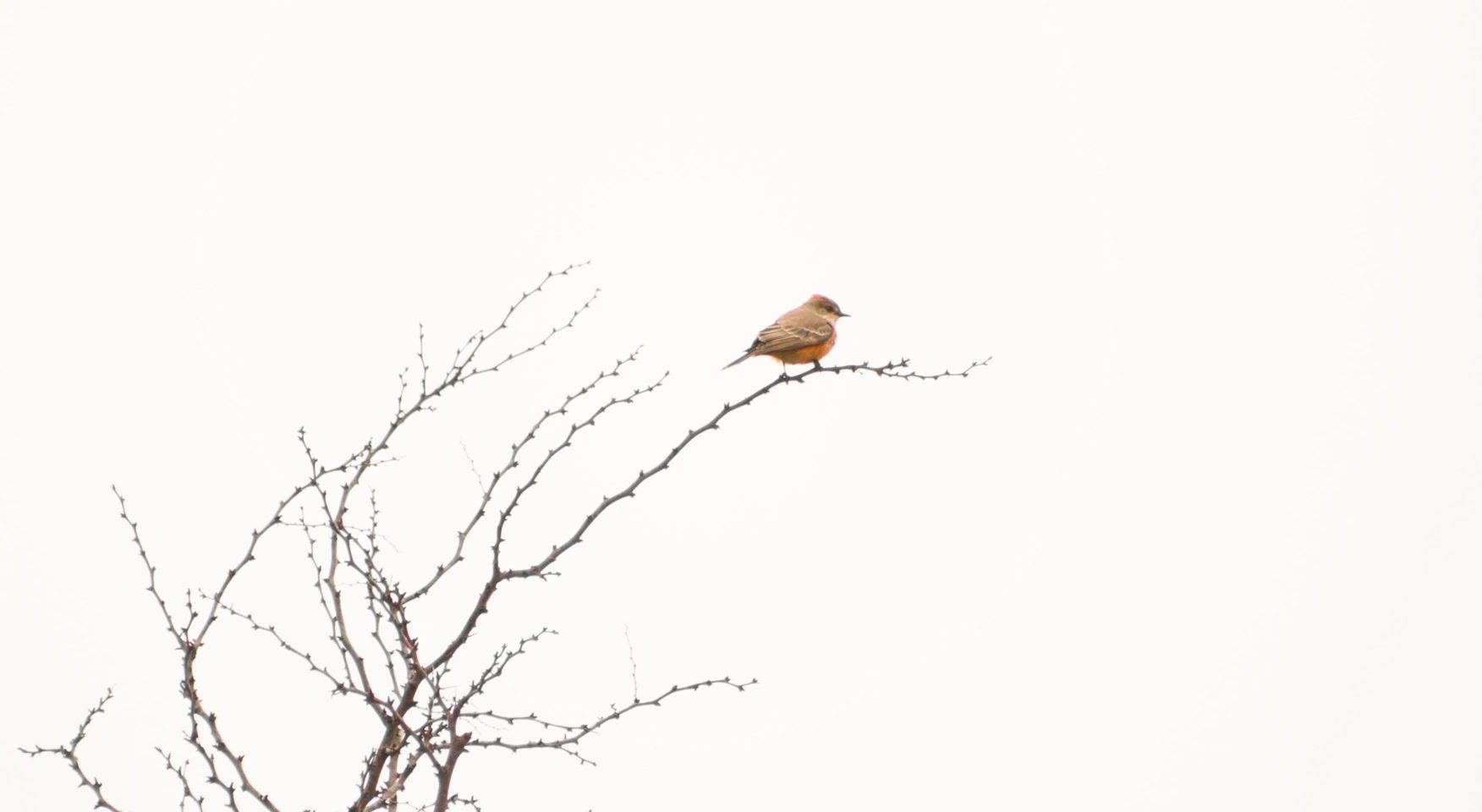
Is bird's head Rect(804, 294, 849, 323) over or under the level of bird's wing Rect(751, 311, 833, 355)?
over

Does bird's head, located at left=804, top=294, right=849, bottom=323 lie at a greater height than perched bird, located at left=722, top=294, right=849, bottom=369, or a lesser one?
greater

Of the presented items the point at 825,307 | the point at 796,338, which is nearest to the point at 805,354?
the point at 796,338

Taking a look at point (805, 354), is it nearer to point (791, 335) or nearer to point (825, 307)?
point (791, 335)

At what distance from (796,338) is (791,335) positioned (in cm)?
4

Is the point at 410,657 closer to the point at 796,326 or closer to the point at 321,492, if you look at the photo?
the point at 321,492

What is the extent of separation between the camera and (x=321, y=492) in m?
4.52

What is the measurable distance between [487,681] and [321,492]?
3.30ft

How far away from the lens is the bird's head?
10289 millimetres

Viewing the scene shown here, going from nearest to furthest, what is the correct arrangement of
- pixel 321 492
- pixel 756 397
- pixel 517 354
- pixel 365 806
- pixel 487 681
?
pixel 365 806
pixel 487 681
pixel 321 492
pixel 517 354
pixel 756 397

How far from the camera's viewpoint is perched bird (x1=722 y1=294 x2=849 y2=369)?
31.6 ft

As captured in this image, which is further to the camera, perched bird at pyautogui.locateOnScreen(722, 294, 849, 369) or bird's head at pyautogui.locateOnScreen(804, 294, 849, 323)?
bird's head at pyautogui.locateOnScreen(804, 294, 849, 323)

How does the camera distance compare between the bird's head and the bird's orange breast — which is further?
the bird's head

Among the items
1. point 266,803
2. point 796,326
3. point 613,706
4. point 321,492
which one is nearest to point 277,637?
point 321,492

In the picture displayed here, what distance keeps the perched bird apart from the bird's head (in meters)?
0.08
